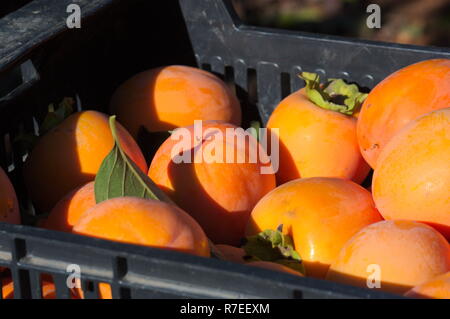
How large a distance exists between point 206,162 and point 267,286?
1.50 feet

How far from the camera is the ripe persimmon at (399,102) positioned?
4.35ft

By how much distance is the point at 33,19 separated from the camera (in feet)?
4.77

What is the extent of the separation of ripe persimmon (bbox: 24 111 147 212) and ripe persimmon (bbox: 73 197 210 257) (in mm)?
375

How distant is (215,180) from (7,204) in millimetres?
319

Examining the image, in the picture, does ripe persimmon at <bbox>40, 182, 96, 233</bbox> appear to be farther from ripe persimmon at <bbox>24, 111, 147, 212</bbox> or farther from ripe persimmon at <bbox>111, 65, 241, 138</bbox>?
ripe persimmon at <bbox>111, 65, 241, 138</bbox>

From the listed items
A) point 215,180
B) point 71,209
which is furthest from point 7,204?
point 215,180

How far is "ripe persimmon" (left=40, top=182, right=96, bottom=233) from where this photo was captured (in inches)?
49.4

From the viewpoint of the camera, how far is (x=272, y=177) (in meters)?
1.40

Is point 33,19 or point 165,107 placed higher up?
point 33,19

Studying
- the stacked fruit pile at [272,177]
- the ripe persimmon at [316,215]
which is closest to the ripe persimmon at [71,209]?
the stacked fruit pile at [272,177]

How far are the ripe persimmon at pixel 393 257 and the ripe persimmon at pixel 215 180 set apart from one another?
26 centimetres

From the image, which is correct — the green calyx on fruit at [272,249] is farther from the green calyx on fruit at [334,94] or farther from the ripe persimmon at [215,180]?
the green calyx on fruit at [334,94]
